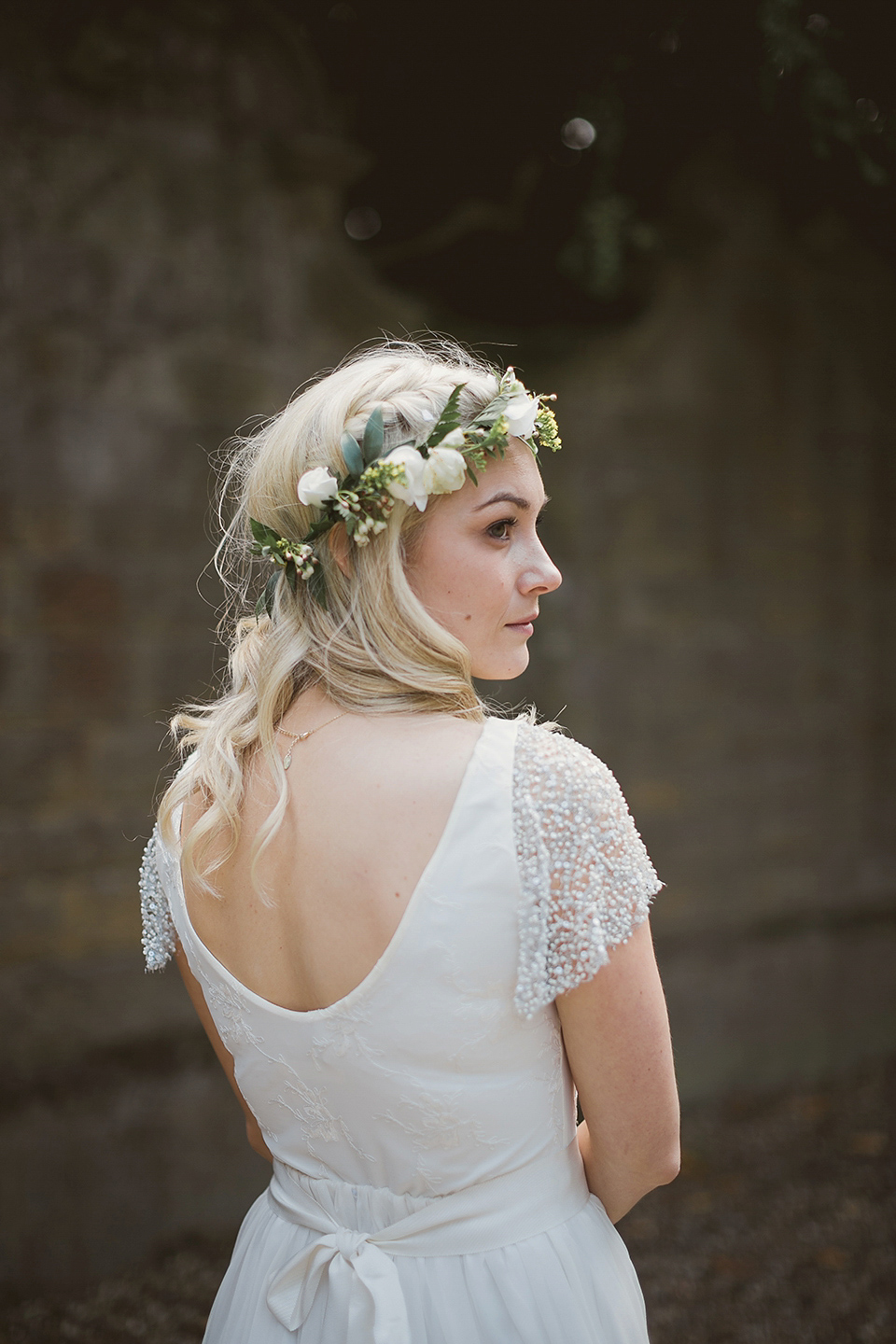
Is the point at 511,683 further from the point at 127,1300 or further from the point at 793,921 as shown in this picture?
the point at 127,1300

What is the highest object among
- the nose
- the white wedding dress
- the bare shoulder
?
the nose

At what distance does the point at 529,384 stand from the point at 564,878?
3.21m

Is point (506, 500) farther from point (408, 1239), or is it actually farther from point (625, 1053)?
point (408, 1239)

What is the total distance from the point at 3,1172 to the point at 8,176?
3130mm

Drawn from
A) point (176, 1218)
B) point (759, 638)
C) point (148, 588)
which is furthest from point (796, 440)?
point (176, 1218)

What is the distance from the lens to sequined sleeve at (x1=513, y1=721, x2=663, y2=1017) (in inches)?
49.6

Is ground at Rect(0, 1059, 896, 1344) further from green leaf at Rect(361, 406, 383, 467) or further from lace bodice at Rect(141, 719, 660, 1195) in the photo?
green leaf at Rect(361, 406, 383, 467)

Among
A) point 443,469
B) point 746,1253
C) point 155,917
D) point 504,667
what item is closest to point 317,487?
point 443,469

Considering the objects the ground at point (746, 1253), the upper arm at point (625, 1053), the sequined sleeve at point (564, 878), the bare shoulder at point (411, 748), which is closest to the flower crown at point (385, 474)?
the bare shoulder at point (411, 748)

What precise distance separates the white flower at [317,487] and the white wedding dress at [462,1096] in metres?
0.42

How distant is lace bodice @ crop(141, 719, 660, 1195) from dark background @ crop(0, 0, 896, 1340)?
89.7 inches

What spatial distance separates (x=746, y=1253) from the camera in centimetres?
365

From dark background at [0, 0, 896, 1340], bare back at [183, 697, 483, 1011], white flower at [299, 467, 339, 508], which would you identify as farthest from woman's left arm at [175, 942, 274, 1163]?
dark background at [0, 0, 896, 1340]

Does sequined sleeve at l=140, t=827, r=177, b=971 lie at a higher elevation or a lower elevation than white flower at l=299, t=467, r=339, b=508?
lower
